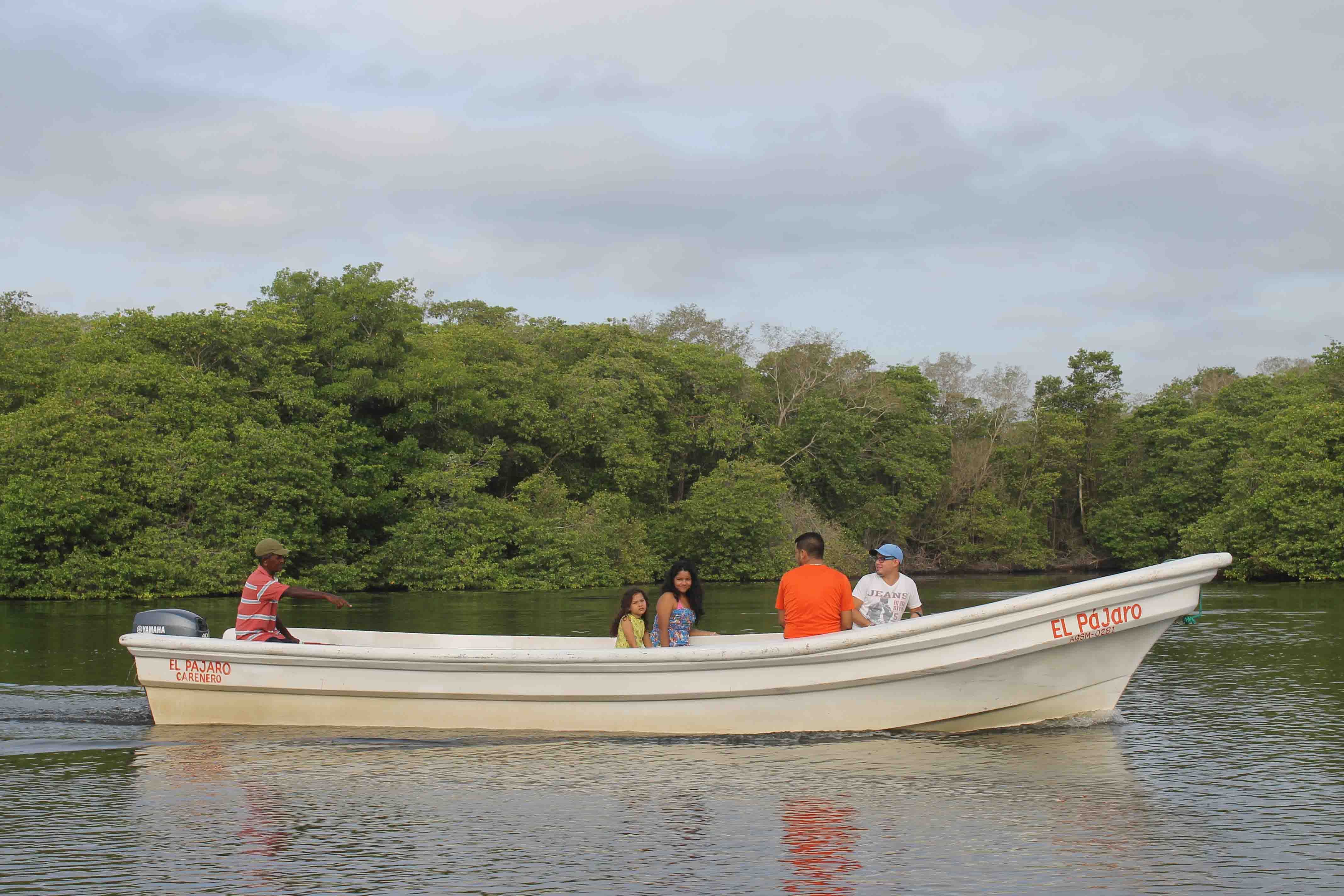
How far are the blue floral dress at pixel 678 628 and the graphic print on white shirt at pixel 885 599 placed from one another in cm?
146

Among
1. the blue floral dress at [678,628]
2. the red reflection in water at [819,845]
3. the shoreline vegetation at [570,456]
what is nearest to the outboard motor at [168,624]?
the blue floral dress at [678,628]

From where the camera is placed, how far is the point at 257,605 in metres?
11.1

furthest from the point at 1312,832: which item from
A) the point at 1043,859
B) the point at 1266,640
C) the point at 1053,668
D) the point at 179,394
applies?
the point at 179,394

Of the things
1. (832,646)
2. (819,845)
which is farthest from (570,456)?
(819,845)

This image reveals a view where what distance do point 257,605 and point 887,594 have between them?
18.1ft

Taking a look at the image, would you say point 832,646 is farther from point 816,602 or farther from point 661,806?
point 661,806

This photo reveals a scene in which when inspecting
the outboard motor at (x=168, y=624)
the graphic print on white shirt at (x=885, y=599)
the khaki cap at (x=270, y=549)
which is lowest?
the graphic print on white shirt at (x=885, y=599)

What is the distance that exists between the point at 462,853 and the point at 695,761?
111 inches

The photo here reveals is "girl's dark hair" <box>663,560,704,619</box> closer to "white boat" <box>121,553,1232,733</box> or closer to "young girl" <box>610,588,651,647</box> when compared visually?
"young girl" <box>610,588,651,647</box>

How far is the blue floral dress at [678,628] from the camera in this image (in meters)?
10.9

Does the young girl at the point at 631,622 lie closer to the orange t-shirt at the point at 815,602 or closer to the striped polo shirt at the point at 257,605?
the orange t-shirt at the point at 815,602

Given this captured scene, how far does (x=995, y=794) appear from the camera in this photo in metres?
8.02

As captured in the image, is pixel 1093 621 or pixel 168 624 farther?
pixel 168 624

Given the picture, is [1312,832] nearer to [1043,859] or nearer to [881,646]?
[1043,859]
